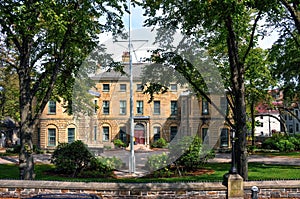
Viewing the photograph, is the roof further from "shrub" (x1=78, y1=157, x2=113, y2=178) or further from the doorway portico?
"shrub" (x1=78, y1=157, x2=113, y2=178)

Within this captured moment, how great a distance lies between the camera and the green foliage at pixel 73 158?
18.3 metres

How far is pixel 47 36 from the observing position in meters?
16.2

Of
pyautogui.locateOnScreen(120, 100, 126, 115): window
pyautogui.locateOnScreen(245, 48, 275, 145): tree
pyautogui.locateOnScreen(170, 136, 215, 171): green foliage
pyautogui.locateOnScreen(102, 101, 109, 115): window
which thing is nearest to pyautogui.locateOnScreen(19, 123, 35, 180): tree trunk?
pyautogui.locateOnScreen(120, 100, 126, 115): window

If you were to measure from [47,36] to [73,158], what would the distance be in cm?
682

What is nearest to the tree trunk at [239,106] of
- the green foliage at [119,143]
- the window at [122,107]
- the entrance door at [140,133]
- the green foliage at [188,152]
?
the green foliage at [188,152]

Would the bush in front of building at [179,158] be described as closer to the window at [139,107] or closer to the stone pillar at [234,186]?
the window at [139,107]

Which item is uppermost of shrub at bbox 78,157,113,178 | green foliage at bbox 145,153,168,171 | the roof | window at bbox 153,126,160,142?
the roof

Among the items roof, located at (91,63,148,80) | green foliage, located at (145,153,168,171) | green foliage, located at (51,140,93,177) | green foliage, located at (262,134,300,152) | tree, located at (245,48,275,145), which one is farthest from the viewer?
green foliage, located at (262,134,300,152)

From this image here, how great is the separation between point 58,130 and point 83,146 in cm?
2409

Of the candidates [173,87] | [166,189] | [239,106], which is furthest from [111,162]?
[166,189]

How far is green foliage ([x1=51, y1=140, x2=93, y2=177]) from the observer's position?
60.1ft

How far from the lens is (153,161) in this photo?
18.3 m

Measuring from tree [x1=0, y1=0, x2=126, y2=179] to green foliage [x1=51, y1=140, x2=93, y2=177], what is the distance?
9.59 feet

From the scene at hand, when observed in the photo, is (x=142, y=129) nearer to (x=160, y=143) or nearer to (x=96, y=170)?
(x=160, y=143)
